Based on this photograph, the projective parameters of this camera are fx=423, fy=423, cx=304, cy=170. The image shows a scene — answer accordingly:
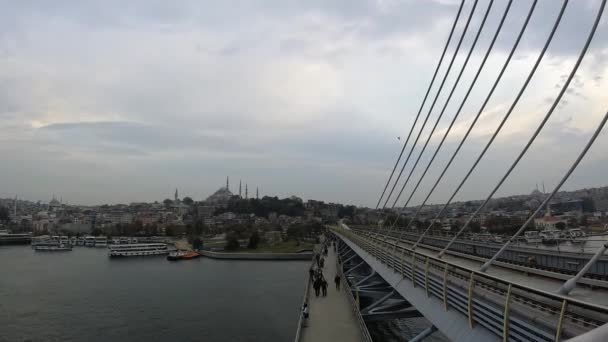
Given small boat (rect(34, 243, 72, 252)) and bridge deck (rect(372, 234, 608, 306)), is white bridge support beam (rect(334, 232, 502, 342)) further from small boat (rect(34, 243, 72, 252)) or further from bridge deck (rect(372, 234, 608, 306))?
small boat (rect(34, 243, 72, 252))

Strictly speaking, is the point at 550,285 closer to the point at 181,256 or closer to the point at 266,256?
the point at 266,256

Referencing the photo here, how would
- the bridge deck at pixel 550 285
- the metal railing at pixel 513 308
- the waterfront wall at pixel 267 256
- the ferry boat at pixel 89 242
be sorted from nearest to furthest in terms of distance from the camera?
the metal railing at pixel 513 308 < the bridge deck at pixel 550 285 < the waterfront wall at pixel 267 256 < the ferry boat at pixel 89 242

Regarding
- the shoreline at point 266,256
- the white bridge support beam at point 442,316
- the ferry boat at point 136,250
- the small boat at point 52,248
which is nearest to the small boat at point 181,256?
the shoreline at point 266,256

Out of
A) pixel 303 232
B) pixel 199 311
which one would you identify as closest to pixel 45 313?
pixel 199 311

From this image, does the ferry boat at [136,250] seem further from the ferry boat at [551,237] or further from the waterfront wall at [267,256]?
the ferry boat at [551,237]

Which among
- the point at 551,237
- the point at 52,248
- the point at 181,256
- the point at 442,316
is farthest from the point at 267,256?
the point at 442,316
